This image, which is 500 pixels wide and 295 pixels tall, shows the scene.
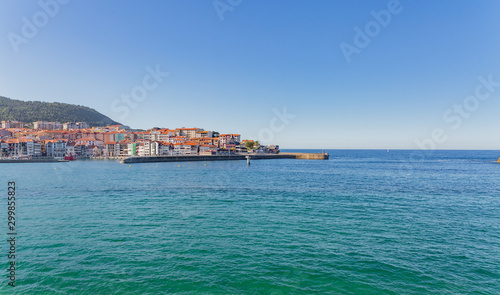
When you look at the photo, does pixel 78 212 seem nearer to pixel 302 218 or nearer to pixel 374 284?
pixel 302 218

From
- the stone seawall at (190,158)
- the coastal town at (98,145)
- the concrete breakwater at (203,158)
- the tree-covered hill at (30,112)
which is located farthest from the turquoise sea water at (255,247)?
the tree-covered hill at (30,112)

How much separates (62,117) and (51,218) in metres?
213

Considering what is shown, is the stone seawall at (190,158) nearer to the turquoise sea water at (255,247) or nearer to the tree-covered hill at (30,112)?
the turquoise sea water at (255,247)

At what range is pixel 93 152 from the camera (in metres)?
110

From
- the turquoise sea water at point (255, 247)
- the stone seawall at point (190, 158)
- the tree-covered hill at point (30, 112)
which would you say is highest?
the tree-covered hill at point (30, 112)

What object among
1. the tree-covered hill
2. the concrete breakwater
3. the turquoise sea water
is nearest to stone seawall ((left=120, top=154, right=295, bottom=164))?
the concrete breakwater

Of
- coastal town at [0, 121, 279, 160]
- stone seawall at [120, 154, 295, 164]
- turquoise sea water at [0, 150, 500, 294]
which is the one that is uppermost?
coastal town at [0, 121, 279, 160]

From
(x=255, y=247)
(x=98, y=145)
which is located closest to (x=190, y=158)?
(x=98, y=145)

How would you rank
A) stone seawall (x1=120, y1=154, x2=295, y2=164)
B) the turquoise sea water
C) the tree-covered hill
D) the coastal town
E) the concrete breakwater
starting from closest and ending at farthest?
the turquoise sea water
stone seawall (x1=120, y1=154, x2=295, y2=164)
the concrete breakwater
the coastal town
the tree-covered hill

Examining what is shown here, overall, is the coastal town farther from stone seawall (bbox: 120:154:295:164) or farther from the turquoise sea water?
the turquoise sea water

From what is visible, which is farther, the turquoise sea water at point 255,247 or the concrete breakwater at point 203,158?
the concrete breakwater at point 203,158

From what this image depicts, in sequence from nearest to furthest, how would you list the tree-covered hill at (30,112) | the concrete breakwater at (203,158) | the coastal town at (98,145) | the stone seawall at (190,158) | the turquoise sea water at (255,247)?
the turquoise sea water at (255,247) < the stone seawall at (190,158) < the concrete breakwater at (203,158) < the coastal town at (98,145) < the tree-covered hill at (30,112)

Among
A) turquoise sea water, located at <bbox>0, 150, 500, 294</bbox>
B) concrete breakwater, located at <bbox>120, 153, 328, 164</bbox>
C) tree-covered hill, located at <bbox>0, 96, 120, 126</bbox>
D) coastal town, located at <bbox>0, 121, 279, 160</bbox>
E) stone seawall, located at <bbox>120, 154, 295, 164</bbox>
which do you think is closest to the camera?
turquoise sea water, located at <bbox>0, 150, 500, 294</bbox>

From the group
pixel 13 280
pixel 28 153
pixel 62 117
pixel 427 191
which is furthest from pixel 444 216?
pixel 62 117
